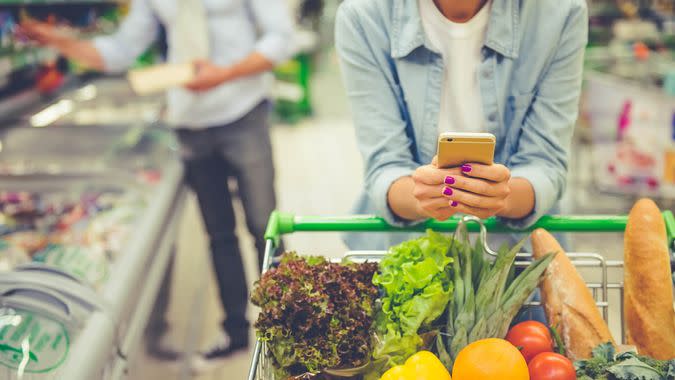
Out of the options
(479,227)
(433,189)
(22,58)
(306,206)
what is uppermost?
(22,58)

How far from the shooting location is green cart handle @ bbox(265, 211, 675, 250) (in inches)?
59.6

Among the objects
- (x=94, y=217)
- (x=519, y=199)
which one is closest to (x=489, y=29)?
(x=519, y=199)

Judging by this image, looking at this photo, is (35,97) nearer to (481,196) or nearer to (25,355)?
(25,355)

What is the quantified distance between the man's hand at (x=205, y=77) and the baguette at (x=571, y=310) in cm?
175

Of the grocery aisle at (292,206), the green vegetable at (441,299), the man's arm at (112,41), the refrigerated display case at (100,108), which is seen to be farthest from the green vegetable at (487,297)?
the refrigerated display case at (100,108)

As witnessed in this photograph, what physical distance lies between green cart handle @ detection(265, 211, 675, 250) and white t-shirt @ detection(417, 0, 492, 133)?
24cm

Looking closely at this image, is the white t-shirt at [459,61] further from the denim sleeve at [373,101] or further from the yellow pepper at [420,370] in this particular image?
the yellow pepper at [420,370]

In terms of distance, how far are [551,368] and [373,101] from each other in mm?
718

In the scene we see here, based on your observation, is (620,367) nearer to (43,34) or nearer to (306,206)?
(43,34)

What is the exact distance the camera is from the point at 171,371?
10.4ft

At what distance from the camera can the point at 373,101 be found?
5.17ft

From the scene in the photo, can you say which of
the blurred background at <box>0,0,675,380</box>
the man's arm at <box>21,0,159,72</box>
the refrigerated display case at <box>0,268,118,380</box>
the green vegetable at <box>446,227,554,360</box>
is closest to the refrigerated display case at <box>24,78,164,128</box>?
the blurred background at <box>0,0,675,380</box>

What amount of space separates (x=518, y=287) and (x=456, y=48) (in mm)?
577

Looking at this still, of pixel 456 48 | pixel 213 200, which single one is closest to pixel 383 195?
pixel 456 48
